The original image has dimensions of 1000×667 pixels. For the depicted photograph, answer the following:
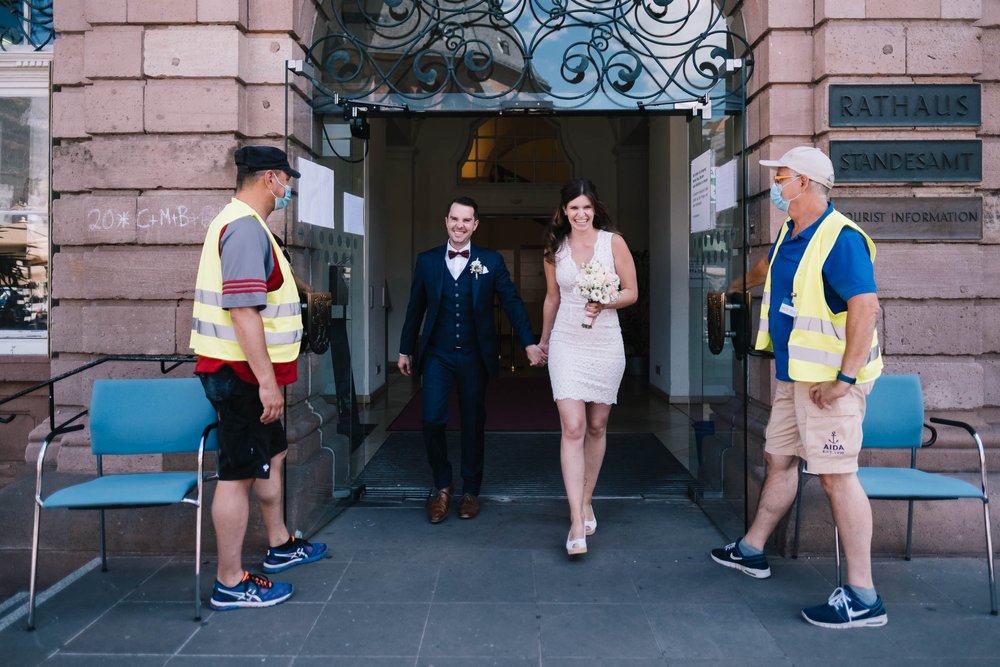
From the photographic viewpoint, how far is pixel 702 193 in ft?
17.0

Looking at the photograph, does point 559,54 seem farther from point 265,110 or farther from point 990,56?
point 990,56

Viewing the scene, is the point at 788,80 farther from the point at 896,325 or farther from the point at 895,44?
the point at 896,325

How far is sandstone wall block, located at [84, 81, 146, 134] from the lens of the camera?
4793 mm

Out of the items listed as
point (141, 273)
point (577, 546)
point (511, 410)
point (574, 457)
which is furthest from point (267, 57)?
point (511, 410)

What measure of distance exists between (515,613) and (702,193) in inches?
116

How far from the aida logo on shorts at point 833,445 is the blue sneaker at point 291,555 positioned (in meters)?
2.57

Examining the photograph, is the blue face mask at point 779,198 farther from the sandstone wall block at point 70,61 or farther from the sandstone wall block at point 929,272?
the sandstone wall block at point 70,61

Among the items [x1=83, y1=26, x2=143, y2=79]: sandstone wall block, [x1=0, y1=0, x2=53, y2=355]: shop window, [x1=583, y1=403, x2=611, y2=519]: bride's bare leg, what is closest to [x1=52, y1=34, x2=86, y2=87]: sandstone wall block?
[x1=83, y1=26, x2=143, y2=79]: sandstone wall block

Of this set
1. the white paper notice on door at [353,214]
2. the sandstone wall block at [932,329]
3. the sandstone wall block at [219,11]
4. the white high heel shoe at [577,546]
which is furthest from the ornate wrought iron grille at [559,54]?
the white high heel shoe at [577,546]

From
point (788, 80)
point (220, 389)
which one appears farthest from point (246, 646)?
point (788, 80)

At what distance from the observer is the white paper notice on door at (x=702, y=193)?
5.07 meters

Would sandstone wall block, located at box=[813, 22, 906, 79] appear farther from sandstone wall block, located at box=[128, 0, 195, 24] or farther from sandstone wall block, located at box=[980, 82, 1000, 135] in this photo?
sandstone wall block, located at box=[128, 0, 195, 24]

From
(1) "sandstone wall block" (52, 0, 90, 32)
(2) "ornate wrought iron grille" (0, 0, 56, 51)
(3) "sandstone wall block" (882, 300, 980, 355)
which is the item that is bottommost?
(3) "sandstone wall block" (882, 300, 980, 355)

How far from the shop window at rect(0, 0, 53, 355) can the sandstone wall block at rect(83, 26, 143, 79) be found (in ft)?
3.94
